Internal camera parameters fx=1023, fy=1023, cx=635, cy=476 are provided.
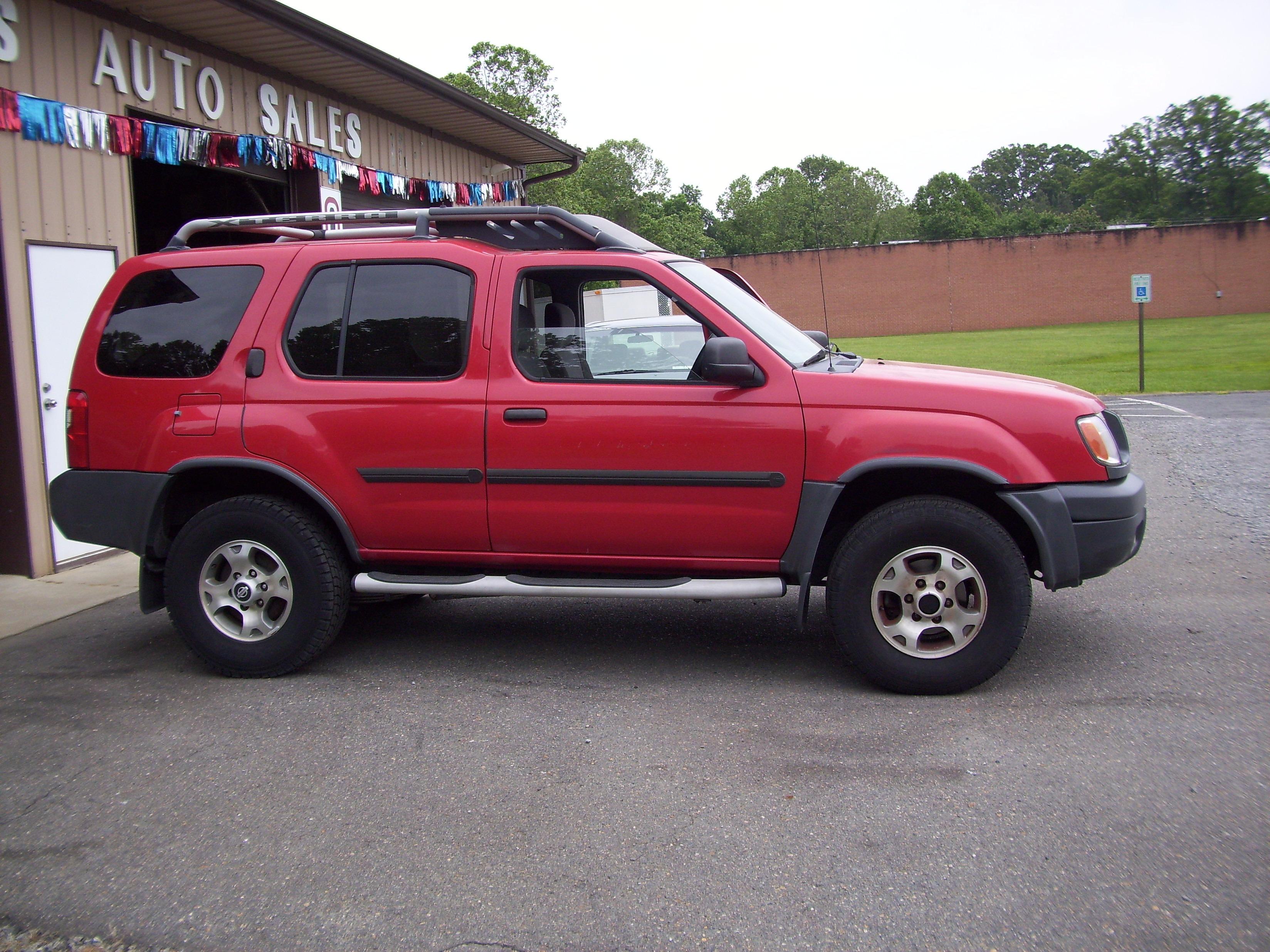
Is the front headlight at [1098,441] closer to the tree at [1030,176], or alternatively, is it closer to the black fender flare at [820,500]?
the black fender flare at [820,500]

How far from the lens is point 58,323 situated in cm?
751

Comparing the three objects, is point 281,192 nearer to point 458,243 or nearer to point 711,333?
point 458,243

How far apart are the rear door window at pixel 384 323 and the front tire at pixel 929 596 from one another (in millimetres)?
2011

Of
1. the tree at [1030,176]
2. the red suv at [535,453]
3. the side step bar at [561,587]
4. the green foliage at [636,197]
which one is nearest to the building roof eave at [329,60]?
the red suv at [535,453]

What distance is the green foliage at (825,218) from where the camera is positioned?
87750mm

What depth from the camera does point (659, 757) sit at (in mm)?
3850

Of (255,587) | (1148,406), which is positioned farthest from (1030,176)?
(255,587)

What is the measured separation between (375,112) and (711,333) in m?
8.89

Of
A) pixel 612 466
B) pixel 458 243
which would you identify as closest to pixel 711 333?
pixel 612 466

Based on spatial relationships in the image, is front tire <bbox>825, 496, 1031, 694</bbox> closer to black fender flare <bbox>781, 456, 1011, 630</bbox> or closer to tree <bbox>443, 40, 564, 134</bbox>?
black fender flare <bbox>781, 456, 1011, 630</bbox>

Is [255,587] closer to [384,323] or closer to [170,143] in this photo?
[384,323]

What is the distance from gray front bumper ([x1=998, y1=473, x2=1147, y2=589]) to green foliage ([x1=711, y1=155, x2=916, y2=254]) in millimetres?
84075

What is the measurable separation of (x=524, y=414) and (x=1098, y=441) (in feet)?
8.12

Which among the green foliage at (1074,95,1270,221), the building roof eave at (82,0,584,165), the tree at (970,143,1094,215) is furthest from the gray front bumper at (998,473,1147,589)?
the tree at (970,143,1094,215)
